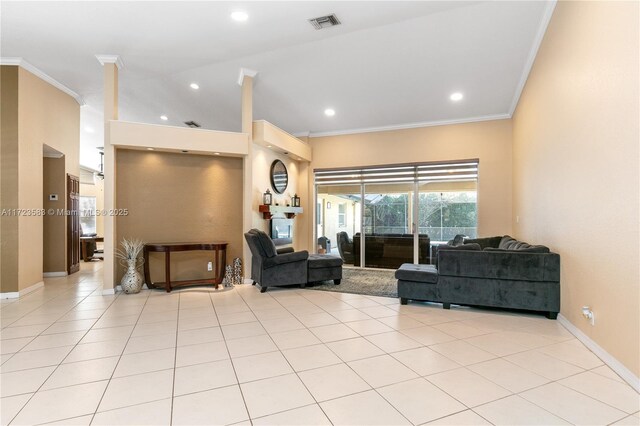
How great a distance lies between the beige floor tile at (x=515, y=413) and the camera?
181cm

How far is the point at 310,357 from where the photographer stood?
2.67m

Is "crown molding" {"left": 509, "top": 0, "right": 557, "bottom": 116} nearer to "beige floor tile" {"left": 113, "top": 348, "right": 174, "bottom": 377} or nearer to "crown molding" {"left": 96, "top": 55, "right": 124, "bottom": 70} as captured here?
"beige floor tile" {"left": 113, "top": 348, "right": 174, "bottom": 377}

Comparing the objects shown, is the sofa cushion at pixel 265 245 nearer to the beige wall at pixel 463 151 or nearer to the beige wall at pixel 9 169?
the beige wall at pixel 463 151

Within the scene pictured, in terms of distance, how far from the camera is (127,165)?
5258mm

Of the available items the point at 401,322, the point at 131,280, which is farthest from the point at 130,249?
the point at 401,322

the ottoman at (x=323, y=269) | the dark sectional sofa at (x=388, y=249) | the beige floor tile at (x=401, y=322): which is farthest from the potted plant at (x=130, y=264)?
the dark sectional sofa at (x=388, y=249)

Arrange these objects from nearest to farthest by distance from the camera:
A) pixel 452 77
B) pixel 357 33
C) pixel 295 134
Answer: pixel 357 33
pixel 452 77
pixel 295 134

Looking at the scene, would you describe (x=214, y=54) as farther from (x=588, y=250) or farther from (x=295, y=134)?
(x=588, y=250)

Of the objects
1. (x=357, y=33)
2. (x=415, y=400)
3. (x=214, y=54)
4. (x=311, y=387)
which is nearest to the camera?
(x=415, y=400)

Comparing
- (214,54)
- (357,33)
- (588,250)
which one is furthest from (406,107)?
(588,250)

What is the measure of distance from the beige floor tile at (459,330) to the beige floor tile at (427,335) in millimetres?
84

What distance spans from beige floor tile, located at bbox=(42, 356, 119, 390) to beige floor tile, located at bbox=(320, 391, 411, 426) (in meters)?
1.68

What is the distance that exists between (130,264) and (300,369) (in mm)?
3819

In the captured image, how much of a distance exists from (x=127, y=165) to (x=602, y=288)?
6162 millimetres
